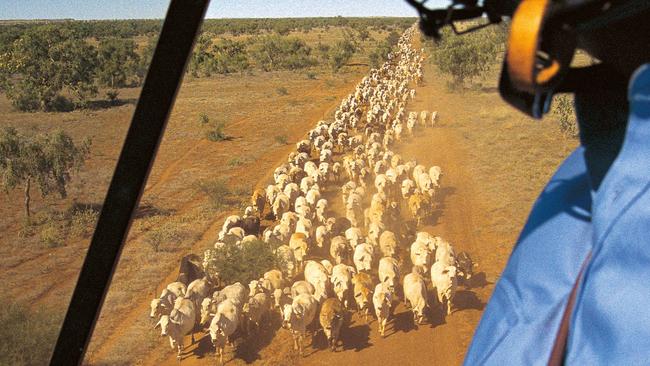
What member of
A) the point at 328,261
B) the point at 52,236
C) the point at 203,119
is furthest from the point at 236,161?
the point at 328,261

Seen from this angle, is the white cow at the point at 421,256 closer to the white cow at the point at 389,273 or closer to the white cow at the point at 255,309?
the white cow at the point at 389,273

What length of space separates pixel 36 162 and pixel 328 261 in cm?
533

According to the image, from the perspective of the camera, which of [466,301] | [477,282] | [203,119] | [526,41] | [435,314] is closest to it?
[526,41]

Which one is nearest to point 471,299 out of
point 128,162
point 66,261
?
point 66,261

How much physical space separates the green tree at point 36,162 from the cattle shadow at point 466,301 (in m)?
6.29

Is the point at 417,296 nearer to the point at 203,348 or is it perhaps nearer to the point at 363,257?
the point at 363,257

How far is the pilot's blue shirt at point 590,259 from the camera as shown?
2.02 ft

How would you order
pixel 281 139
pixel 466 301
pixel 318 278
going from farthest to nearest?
pixel 281 139 < pixel 318 278 < pixel 466 301

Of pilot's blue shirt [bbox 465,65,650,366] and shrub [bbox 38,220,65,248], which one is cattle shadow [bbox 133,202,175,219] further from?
pilot's blue shirt [bbox 465,65,650,366]

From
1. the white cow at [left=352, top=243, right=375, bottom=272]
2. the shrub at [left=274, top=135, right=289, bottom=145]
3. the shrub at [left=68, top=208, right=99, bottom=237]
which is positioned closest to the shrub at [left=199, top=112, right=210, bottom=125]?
the shrub at [left=274, top=135, right=289, bottom=145]

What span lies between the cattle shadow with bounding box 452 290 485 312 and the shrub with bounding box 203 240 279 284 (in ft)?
7.90

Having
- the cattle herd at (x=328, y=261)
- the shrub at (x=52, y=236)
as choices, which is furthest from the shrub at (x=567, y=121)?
the shrub at (x=52, y=236)

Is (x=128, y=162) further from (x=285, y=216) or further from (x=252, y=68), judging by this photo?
(x=252, y=68)

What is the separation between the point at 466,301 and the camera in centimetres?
690
